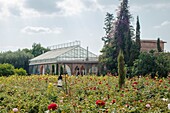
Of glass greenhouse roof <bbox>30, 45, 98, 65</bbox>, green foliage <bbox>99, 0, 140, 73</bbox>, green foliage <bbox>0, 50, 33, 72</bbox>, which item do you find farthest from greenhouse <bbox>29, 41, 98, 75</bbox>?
green foliage <bbox>0, 50, 33, 72</bbox>

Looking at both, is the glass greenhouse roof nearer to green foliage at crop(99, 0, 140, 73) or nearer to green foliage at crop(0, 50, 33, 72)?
green foliage at crop(99, 0, 140, 73)

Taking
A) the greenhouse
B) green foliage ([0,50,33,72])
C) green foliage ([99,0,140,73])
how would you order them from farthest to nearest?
green foliage ([0,50,33,72]) → the greenhouse → green foliage ([99,0,140,73])

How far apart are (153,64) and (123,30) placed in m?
6.28

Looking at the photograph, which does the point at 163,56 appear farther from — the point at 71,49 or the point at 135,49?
the point at 71,49

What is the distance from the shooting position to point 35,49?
5528 centimetres

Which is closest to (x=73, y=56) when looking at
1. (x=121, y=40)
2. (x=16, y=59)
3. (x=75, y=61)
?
(x=75, y=61)

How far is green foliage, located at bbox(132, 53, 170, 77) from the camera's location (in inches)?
832

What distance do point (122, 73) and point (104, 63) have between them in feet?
62.2

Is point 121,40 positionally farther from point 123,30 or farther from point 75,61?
point 75,61

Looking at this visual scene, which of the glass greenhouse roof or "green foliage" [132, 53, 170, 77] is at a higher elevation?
the glass greenhouse roof

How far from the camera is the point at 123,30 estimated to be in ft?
88.1

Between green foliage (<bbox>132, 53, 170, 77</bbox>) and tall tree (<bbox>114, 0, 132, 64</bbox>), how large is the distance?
13.1 feet

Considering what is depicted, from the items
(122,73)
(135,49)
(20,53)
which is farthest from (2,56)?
(122,73)

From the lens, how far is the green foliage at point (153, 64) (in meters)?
21.1
